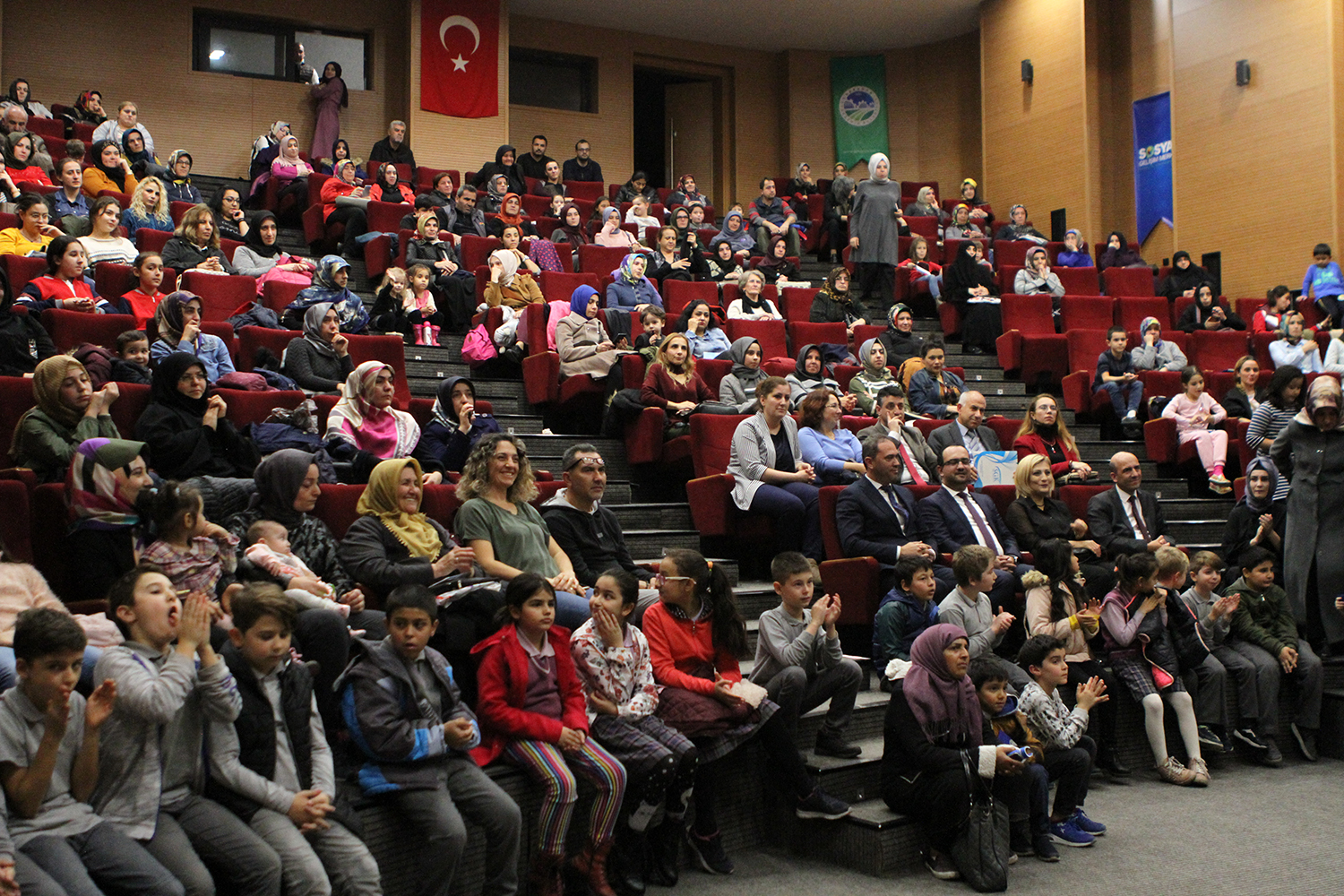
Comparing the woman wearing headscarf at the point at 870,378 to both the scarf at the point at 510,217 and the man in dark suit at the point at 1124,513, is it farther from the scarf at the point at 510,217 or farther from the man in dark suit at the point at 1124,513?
the scarf at the point at 510,217

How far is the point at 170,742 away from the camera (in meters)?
2.23

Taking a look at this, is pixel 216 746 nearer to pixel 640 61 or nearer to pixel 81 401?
pixel 81 401

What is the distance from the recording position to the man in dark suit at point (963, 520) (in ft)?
13.8

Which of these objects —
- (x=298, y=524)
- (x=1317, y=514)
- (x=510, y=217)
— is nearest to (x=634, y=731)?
(x=298, y=524)

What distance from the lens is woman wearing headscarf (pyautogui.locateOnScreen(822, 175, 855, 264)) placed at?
30.3 ft

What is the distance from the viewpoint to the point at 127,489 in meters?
2.88

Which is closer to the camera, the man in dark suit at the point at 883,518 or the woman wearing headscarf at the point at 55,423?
the woman wearing headscarf at the point at 55,423

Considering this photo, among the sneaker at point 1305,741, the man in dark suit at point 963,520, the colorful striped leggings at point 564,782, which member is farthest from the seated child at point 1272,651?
the colorful striped leggings at point 564,782

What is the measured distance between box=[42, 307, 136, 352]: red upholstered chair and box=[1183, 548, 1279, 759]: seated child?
378cm

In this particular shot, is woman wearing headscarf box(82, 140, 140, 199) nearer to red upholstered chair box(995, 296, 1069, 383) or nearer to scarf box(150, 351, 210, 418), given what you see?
scarf box(150, 351, 210, 418)

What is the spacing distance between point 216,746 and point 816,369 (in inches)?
154

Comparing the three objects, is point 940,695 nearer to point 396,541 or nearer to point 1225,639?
point 396,541

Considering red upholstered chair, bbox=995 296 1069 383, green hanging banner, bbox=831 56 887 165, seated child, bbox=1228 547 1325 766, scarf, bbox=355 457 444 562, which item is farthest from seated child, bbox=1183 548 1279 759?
green hanging banner, bbox=831 56 887 165

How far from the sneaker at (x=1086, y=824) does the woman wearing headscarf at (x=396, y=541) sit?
1.77 m
